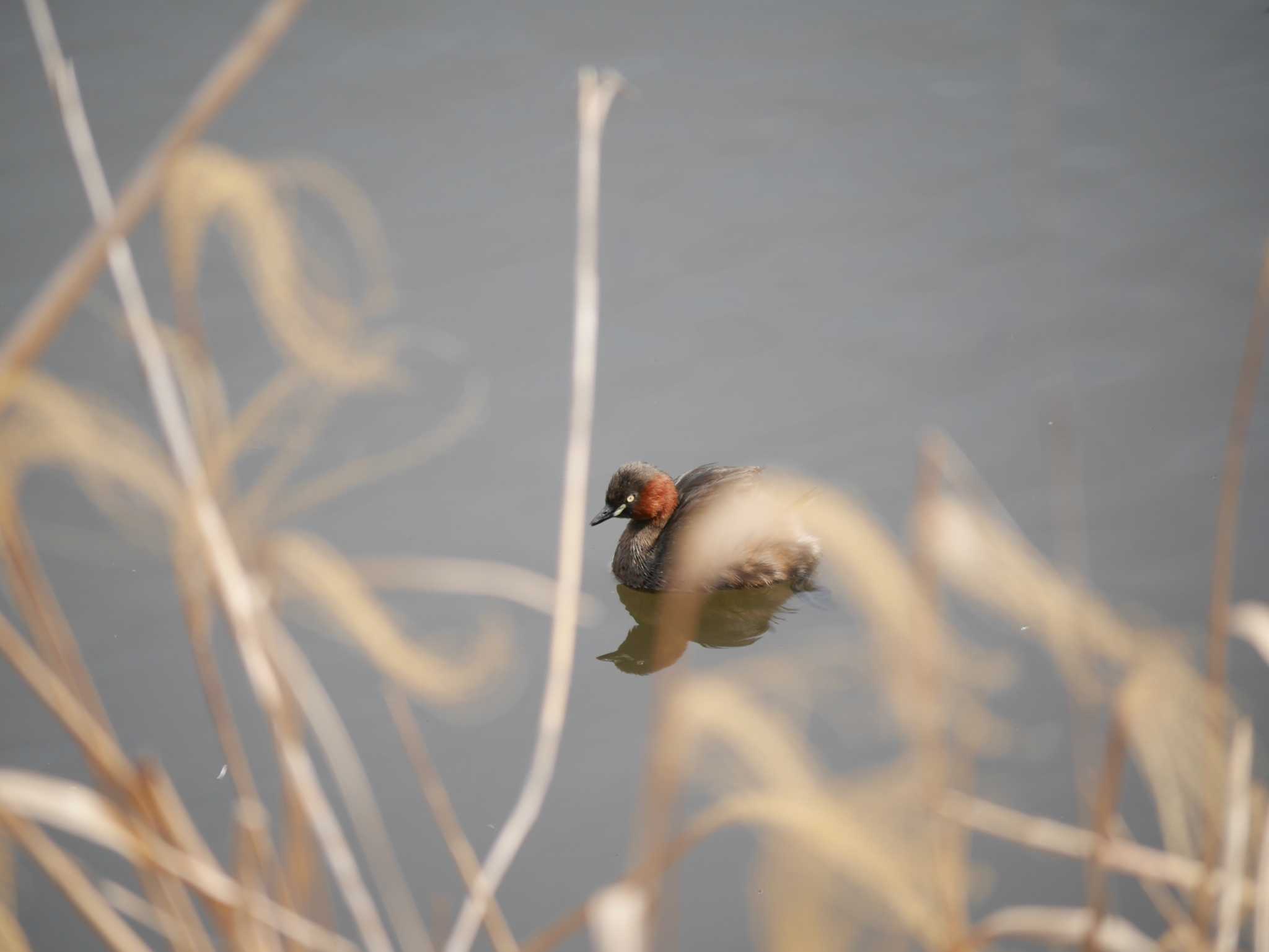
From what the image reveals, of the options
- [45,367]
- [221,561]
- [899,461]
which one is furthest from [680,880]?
[45,367]

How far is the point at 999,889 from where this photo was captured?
244 centimetres

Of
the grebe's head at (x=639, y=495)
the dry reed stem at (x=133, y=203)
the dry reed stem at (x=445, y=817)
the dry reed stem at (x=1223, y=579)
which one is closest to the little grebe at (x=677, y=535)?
the grebe's head at (x=639, y=495)

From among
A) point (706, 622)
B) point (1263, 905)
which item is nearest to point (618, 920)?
point (1263, 905)

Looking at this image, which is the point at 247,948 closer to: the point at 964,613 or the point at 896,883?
the point at 896,883

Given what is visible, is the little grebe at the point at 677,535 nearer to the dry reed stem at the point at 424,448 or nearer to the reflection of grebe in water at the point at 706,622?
the reflection of grebe in water at the point at 706,622

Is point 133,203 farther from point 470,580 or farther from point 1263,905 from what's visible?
point 470,580

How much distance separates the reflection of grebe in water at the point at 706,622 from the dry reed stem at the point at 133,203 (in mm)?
2625

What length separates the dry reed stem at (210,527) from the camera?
2.45 feet

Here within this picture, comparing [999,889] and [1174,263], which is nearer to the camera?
[999,889]

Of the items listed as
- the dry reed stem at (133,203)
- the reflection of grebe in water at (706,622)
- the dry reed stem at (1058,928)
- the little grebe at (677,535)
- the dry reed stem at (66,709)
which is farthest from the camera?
the little grebe at (677,535)

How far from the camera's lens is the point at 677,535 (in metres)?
3.54

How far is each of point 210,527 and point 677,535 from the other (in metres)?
2.79

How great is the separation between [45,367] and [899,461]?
2.76 metres

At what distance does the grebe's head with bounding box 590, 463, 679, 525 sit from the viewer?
363cm
